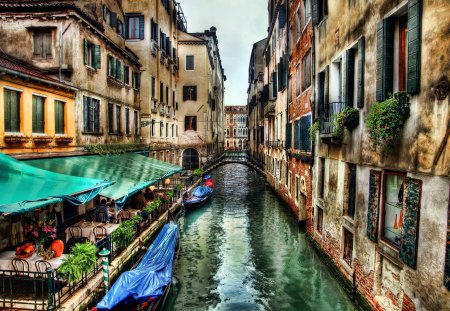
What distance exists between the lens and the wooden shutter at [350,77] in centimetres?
918

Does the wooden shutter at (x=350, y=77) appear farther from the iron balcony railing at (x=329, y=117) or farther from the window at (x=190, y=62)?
the window at (x=190, y=62)

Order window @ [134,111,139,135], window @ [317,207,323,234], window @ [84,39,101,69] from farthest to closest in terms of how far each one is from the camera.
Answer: window @ [134,111,139,135]
window @ [84,39,101,69]
window @ [317,207,323,234]

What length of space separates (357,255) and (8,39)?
14.6 meters

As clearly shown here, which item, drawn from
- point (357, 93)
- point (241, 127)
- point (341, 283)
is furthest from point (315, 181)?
point (241, 127)

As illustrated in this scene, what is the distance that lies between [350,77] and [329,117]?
177 cm

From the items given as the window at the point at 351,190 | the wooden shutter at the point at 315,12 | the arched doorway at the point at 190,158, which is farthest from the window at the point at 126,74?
the arched doorway at the point at 190,158

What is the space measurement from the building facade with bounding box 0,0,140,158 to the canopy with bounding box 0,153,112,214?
4889mm

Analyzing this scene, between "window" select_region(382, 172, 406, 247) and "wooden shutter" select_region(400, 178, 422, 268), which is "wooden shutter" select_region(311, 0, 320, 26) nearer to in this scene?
"window" select_region(382, 172, 406, 247)

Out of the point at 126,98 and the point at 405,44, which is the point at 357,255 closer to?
the point at 405,44

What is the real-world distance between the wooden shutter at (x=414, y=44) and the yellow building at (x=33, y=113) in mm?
9969

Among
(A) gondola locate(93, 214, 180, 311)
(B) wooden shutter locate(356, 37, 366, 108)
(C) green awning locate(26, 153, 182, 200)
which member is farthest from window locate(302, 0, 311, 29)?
(A) gondola locate(93, 214, 180, 311)

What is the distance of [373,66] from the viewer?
7551 mm

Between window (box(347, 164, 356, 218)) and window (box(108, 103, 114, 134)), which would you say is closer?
window (box(347, 164, 356, 218))

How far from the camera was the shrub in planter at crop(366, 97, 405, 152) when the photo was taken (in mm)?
6073
